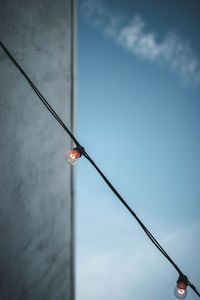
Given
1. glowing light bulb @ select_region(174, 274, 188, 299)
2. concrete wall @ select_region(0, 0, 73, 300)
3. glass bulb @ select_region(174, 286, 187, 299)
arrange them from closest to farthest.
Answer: glowing light bulb @ select_region(174, 274, 188, 299) → glass bulb @ select_region(174, 286, 187, 299) → concrete wall @ select_region(0, 0, 73, 300)

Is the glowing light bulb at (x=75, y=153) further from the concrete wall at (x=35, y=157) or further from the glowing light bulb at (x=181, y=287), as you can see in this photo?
the glowing light bulb at (x=181, y=287)

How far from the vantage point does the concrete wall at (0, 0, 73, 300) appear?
3734mm

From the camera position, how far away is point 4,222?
3.61 metres

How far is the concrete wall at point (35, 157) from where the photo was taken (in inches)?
147

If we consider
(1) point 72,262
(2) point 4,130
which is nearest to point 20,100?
(2) point 4,130

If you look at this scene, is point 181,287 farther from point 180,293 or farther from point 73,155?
point 73,155

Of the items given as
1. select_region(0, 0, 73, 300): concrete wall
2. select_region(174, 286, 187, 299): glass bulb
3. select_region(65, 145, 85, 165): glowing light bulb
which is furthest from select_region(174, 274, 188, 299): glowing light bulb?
select_region(0, 0, 73, 300): concrete wall

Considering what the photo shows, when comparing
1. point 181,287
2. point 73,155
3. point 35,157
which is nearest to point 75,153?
point 73,155

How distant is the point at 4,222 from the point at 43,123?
5.14 feet

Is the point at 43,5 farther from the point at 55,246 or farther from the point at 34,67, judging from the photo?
the point at 55,246

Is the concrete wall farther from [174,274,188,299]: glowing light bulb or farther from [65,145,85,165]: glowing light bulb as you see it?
[174,274,188,299]: glowing light bulb

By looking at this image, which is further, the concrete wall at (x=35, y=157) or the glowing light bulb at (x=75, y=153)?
the concrete wall at (x=35, y=157)

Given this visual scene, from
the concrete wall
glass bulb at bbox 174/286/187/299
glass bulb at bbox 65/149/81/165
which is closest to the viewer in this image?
glass bulb at bbox 174/286/187/299

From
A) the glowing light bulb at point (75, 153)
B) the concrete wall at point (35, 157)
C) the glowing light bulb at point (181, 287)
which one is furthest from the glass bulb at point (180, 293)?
the concrete wall at point (35, 157)
